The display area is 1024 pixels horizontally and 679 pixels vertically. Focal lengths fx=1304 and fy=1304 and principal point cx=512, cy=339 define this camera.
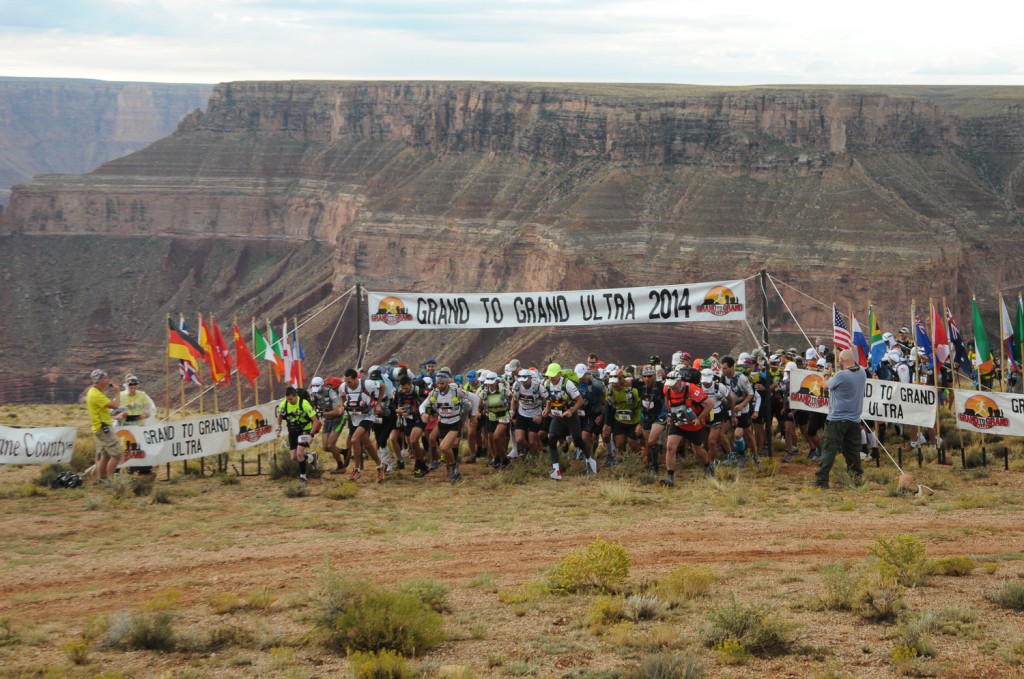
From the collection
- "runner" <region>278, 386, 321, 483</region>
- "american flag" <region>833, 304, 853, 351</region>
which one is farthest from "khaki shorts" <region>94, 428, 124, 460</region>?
"american flag" <region>833, 304, 853, 351</region>

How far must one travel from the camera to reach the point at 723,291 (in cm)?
2014

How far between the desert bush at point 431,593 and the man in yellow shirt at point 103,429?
7.76 metres

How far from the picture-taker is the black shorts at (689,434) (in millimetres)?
17000

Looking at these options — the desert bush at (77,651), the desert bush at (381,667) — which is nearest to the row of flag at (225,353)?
the desert bush at (77,651)

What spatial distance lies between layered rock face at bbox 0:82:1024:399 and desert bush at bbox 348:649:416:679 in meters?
55.6

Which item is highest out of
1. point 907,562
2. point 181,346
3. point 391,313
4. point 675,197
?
point 675,197

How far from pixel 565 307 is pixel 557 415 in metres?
3.27

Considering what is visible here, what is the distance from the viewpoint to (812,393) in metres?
18.2

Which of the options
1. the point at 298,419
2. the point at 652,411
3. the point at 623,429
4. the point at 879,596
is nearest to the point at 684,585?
the point at 879,596

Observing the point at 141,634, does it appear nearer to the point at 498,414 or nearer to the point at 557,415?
the point at 557,415

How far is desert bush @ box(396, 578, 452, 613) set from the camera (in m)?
10.7

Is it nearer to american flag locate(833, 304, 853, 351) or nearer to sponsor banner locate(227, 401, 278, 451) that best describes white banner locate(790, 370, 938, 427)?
american flag locate(833, 304, 853, 351)

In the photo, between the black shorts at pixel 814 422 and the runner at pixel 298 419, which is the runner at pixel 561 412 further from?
the runner at pixel 298 419

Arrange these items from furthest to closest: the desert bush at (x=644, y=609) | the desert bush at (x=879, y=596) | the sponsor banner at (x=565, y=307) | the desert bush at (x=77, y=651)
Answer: the sponsor banner at (x=565, y=307) → the desert bush at (x=644, y=609) → the desert bush at (x=879, y=596) → the desert bush at (x=77, y=651)
